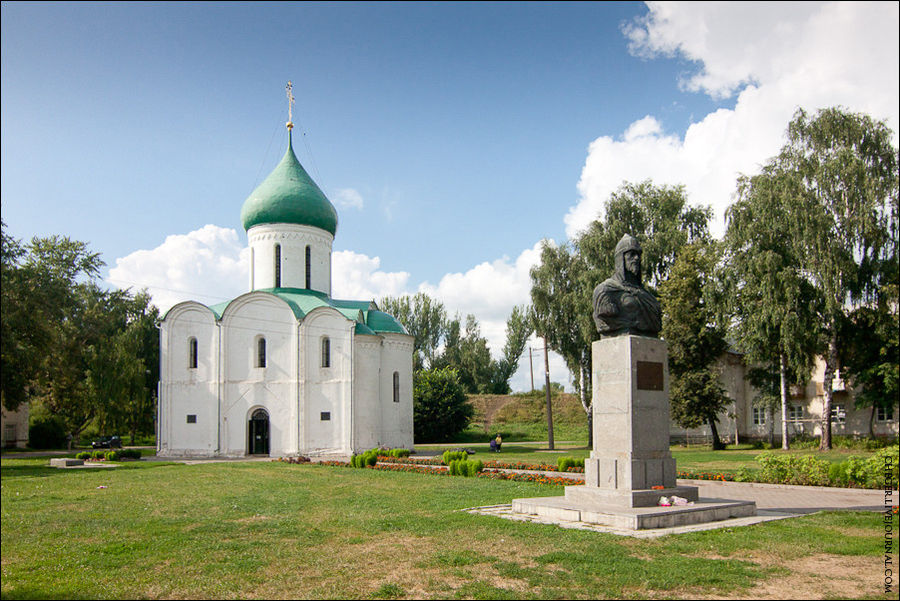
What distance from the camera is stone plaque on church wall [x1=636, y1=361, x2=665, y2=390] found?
1112 cm

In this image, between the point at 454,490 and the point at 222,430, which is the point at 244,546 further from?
the point at 222,430

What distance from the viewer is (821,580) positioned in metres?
6.75

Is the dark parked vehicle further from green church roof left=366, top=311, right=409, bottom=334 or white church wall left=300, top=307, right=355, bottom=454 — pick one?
green church roof left=366, top=311, right=409, bottom=334

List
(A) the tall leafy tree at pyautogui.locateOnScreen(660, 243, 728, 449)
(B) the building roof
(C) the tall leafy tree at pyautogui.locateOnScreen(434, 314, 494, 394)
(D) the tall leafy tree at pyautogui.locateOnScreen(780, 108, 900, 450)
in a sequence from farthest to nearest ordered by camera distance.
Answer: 1. (C) the tall leafy tree at pyautogui.locateOnScreen(434, 314, 494, 394)
2. (B) the building roof
3. (A) the tall leafy tree at pyautogui.locateOnScreen(660, 243, 728, 449)
4. (D) the tall leafy tree at pyautogui.locateOnScreen(780, 108, 900, 450)

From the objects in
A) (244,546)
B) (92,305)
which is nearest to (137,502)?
(244,546)

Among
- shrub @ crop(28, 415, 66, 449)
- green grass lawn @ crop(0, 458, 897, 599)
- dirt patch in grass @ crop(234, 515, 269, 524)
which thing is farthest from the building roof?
dirt patch in grass @ crop(234, 515, 269, 524)

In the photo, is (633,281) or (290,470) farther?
(290,470)

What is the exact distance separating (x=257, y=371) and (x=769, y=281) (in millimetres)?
21452

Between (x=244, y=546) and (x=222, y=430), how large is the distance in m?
24.0

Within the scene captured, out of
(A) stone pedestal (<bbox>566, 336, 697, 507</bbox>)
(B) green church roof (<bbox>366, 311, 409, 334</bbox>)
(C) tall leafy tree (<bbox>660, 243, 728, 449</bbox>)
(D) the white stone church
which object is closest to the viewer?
(A) stone pedestal (<bbox>566, 336, 697, 507</bbox>)

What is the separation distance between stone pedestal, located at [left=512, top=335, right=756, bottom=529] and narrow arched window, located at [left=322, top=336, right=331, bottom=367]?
68.7 feet

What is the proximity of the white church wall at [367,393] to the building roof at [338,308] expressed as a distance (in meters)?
0.73

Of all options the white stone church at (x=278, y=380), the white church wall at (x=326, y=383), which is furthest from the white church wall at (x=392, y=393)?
the white church wall at (x=326, y=383)

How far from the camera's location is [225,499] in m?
13.4
